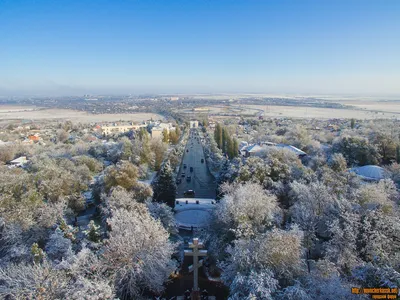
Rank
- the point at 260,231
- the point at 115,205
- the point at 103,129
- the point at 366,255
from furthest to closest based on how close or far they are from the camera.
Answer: the point at 103,129 < the point at 115,205 < the point at 260,231 < the point at 366,255

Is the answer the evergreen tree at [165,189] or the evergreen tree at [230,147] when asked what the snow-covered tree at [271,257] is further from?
the evergreen tree at [230,147]

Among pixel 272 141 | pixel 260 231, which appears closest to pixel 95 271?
pixel 260 231

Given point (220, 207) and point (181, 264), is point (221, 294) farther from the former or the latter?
point (220, 207)

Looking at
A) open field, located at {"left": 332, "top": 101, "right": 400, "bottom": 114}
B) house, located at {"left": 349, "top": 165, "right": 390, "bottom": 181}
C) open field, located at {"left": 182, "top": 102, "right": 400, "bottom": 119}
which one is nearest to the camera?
house, located at {"left": 349, "top": 165, "right": 390, "bottom": 181}

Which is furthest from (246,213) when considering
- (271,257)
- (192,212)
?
(192,212)

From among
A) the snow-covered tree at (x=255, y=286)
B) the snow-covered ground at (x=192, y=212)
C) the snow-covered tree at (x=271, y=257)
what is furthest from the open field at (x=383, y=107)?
the snow-covered tree at (x=255, y=286)

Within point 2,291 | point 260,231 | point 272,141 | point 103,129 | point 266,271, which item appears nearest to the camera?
point 2,291

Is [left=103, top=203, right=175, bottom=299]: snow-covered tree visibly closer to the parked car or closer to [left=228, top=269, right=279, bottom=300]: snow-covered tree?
[left=228, top=269, right=279, bottom=300]: snow-covered tree

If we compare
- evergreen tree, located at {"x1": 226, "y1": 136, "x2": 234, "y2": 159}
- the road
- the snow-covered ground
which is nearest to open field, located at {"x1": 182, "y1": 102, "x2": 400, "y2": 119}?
the road
